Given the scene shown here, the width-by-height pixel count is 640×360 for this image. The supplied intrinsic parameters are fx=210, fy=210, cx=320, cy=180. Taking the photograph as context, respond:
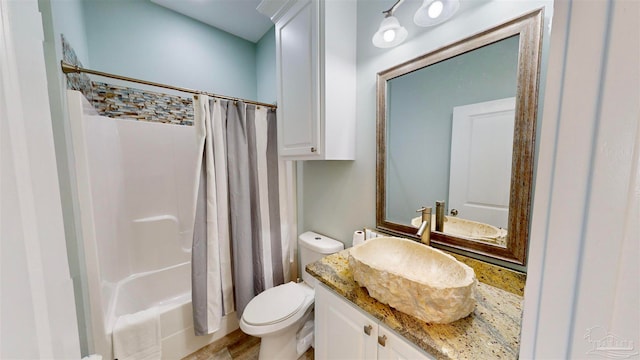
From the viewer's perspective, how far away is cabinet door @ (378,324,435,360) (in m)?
0.69

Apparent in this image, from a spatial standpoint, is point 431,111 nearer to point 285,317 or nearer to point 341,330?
point 341,330

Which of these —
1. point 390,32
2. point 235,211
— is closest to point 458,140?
point 390,32

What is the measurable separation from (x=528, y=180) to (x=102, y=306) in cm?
219

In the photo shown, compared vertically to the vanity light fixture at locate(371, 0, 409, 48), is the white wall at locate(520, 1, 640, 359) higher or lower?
lower

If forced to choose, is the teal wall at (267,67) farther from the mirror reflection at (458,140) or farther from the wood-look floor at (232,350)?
the wood-look floor at (232,350)

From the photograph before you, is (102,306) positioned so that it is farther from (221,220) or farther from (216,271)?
(221,220)

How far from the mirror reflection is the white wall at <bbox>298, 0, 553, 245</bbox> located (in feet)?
0.36

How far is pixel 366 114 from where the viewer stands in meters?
1.38

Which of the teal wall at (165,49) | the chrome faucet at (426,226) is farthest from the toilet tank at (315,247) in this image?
the teal wall at (165,49)

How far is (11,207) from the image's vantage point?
0.23 m

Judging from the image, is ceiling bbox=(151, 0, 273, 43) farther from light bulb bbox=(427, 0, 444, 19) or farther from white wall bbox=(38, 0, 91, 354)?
light bulb bbox=(427, 0, 444, 19)

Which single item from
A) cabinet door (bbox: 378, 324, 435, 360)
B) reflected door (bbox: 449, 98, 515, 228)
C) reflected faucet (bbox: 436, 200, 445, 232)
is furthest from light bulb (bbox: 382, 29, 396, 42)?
cabinet door (bbox: 378, 324, 435, 360)

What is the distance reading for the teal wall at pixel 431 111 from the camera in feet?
3.00

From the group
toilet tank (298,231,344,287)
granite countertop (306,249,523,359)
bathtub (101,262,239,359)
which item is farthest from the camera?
toilet tank (298,231,344,287)
